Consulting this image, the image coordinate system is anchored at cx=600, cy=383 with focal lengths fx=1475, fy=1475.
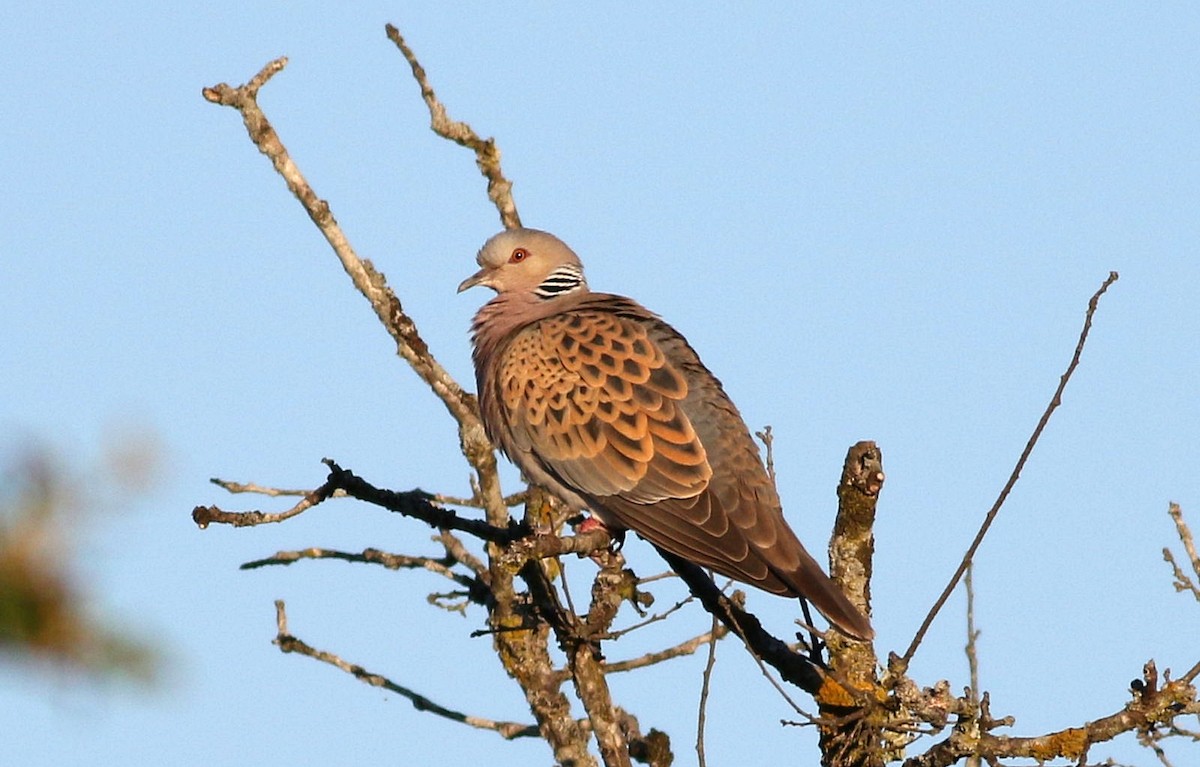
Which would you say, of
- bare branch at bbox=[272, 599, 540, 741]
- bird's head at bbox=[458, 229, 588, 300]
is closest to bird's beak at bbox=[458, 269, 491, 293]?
bird's head at bbox=[458, 229, 588, 300]

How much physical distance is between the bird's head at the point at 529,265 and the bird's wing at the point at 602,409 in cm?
73

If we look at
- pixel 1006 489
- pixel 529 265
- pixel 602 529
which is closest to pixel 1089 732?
pixel 1006 489

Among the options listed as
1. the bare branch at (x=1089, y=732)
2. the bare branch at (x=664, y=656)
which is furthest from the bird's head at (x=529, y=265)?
the bare branch at (x=1089, y=732)

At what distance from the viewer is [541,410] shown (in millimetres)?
5738

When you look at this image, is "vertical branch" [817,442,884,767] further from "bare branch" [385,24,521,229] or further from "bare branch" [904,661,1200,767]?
"bare branch" [385,24,521,229]

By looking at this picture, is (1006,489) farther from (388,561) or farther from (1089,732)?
(388,561)

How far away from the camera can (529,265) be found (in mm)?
6676

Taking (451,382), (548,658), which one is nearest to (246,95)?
(451,382)

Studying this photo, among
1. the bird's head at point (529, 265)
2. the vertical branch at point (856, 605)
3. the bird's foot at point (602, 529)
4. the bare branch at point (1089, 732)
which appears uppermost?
the bird's head at point (529, 265)

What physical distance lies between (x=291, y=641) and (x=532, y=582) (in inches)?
50.2

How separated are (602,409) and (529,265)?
1210 millimetres

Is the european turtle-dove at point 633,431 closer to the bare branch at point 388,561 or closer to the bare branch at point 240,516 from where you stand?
the bare branch at point 388,561

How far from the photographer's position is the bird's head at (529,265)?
663 cm

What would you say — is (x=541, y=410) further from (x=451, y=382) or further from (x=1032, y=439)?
(x=1032, y=439)
